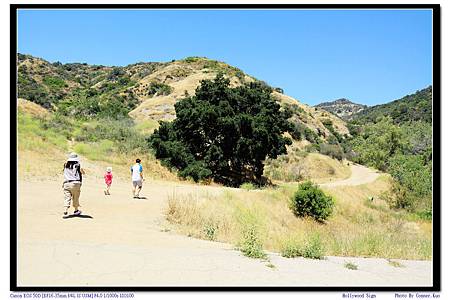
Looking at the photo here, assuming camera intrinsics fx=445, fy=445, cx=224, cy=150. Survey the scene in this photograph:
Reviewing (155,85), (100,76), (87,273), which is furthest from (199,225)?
(100,76)

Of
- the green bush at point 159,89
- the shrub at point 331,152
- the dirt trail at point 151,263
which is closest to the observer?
the dirt trail at point 151,263

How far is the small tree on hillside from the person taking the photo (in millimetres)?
28484

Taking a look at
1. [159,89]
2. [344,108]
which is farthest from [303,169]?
[344,108]

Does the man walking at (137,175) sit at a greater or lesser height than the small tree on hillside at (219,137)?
lesser

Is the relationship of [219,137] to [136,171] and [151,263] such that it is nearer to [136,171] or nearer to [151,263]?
[136,171]

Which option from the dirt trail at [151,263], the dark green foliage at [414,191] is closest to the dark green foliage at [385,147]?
the dark green foliage at [414,191]

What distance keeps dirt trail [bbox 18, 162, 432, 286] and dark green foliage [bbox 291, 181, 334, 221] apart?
1092 centimetres

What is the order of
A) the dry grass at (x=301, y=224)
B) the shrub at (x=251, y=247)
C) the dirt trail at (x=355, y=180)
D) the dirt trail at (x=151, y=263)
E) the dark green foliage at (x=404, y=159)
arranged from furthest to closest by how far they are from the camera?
the dirt trail at (x=355, y=180)
the dark green foliage at (x=404, y=159)
the dry grass at (x=301, y=224)
the shrub at (x=251, y=247)
the dirt trail at (x=151, y=263)

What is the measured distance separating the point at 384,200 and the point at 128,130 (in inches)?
761

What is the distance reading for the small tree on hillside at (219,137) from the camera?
28.5 meters

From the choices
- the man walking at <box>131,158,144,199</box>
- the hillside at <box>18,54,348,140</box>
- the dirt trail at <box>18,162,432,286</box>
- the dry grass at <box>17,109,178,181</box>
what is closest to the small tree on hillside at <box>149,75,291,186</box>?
the dry grass at <box>17,109,178,181</box>

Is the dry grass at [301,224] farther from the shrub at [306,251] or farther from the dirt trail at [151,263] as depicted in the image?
the dirt trail at [151,263]

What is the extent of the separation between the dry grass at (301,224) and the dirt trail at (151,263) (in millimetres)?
1148

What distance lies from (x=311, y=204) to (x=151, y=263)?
48.6ft
